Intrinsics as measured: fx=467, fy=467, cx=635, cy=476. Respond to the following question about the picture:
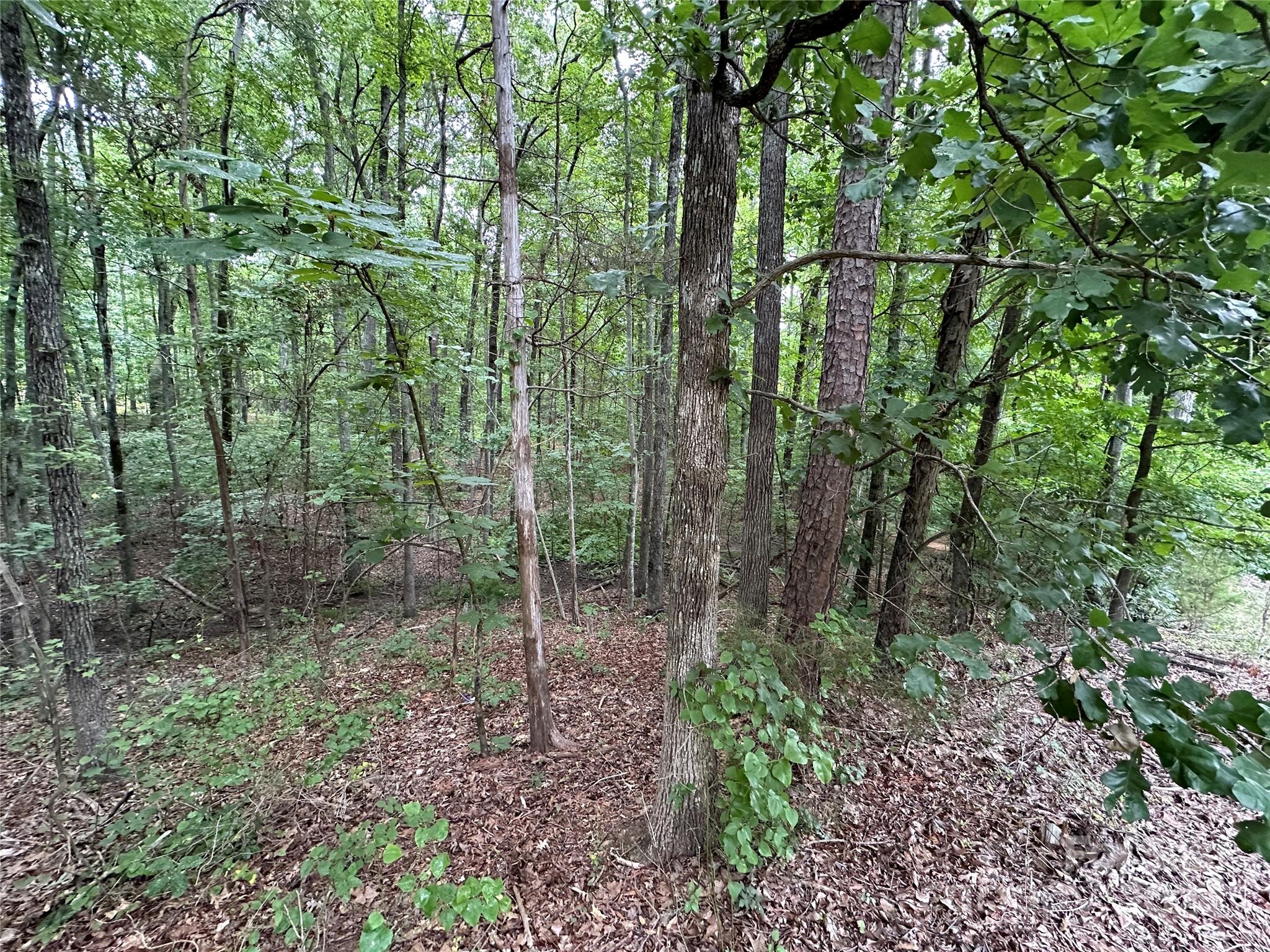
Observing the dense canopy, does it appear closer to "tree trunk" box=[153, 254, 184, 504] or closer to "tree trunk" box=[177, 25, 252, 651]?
"tree trunk" box=[177, 25, 252, 651]

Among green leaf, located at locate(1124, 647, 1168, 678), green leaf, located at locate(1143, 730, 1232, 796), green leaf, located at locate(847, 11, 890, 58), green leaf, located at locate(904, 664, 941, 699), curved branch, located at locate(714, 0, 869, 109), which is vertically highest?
curved branch, located at locate(714, 0, 869, 109)

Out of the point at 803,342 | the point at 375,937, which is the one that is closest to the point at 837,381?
the point at 375,937

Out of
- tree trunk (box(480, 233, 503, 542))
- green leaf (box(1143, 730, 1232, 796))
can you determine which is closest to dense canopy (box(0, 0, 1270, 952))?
green leaf (box(1143, 730, 1232, 796))

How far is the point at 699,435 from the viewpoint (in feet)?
7.40

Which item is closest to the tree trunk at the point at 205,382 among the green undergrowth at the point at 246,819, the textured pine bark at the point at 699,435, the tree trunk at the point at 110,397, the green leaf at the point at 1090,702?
the green undergrowth at the point at 246,819

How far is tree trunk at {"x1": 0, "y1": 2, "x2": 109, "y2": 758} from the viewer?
3828 millimetres

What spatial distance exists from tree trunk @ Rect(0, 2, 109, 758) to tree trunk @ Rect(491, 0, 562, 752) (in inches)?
160

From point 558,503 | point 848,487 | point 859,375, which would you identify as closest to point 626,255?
point 859,375

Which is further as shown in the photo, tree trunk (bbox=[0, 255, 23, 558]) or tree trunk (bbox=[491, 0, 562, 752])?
tree trunk (bbox=[0, 255, 23, 558])

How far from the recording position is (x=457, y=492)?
25.5 feet

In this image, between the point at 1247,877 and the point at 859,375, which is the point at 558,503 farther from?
the point at 1247,877

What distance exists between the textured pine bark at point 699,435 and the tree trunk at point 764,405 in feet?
7.99

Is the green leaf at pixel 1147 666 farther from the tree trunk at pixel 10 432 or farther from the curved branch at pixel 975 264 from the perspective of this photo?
the tree trunk at pixel 10 432

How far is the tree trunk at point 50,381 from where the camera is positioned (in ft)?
12.6
